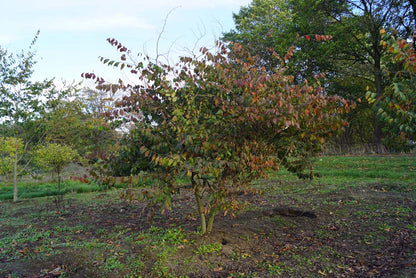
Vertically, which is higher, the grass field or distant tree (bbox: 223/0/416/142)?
distant tree (bbox: 223/0/416/142)

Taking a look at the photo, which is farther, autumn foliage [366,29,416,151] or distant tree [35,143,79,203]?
distant tree [35,143,79,203]

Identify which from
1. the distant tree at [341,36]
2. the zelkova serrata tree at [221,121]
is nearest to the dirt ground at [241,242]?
the zelkova serrata tree at [221,121]

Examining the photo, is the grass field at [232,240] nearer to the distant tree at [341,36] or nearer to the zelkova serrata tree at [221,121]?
the zelkova serrata tree at [221,121]

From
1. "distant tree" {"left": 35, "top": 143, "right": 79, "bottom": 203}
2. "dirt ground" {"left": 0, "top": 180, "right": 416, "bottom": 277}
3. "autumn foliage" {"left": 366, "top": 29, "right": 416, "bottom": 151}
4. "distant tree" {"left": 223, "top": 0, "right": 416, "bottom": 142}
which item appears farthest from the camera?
"distant tree" {"left": 223, "top": 0, "right": 416, "bottom": 142}

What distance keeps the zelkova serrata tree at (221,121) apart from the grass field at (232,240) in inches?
32.2

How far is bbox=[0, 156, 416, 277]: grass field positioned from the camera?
379cm

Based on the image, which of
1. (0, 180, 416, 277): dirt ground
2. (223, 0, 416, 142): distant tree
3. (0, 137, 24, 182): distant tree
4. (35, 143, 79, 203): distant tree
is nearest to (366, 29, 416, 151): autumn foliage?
(0, 180, 416, 277): dirt ground

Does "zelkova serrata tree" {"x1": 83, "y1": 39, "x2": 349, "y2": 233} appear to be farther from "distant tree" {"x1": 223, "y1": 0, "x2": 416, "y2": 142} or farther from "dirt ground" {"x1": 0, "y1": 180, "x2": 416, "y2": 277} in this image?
"distant tree" {"x1": 223, "y1": 0, "x2": 416, "y2": 142}

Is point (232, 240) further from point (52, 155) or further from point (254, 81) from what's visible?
point (52, 155)

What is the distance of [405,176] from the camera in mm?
9703

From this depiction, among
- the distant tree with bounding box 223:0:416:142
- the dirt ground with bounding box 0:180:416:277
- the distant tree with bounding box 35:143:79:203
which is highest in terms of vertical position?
the distant tree with bounding box 223:0:416:142

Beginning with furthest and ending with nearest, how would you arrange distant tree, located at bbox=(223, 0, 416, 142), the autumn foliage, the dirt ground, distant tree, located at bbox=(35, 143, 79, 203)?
1. distant tree, located at bbox=(223, 0, 416, 142)
2. distant tree, located at bbox=(35, 143, 79, 203)
3. the dirt ground
4. the autumn foliage

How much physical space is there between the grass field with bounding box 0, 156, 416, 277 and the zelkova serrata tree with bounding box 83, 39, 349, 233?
818 millimetres

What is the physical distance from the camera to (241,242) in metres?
4.55
